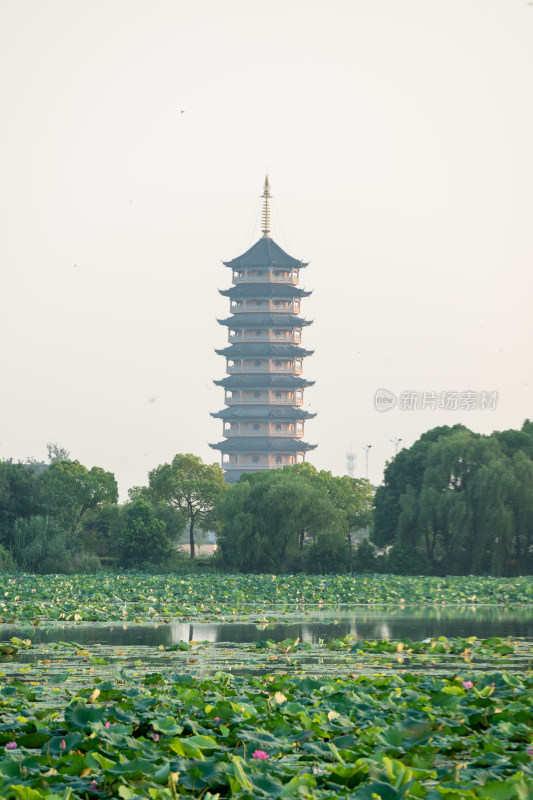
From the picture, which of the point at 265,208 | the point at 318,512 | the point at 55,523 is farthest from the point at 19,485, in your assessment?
the point at 265,208

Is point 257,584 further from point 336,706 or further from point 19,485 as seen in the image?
point 336,706

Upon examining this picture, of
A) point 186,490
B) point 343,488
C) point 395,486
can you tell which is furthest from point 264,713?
point 343,488

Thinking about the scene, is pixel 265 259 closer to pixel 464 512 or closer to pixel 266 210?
pixel 266 210

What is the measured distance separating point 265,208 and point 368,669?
77640 millimetres

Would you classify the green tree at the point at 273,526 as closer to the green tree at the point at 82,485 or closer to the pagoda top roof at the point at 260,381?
the green tree at the point at 82,485

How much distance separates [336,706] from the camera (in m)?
8.03

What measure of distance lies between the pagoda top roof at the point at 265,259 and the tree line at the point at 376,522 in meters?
43.4

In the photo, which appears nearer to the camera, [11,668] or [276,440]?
[11,668]

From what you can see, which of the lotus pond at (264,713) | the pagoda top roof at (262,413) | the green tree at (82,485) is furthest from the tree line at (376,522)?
the pagoda top roof at (262,413)

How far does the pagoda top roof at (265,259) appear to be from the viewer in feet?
275

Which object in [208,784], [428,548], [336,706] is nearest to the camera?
[208,784]

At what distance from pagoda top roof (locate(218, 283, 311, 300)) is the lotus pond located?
6661 centimetres

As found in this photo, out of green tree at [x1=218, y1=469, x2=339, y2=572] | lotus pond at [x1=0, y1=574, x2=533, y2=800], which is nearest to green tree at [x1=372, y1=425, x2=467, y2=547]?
green tree at [x1=218, y1=469, x2=339, y2=572]

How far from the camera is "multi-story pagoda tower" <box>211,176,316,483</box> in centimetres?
8238
